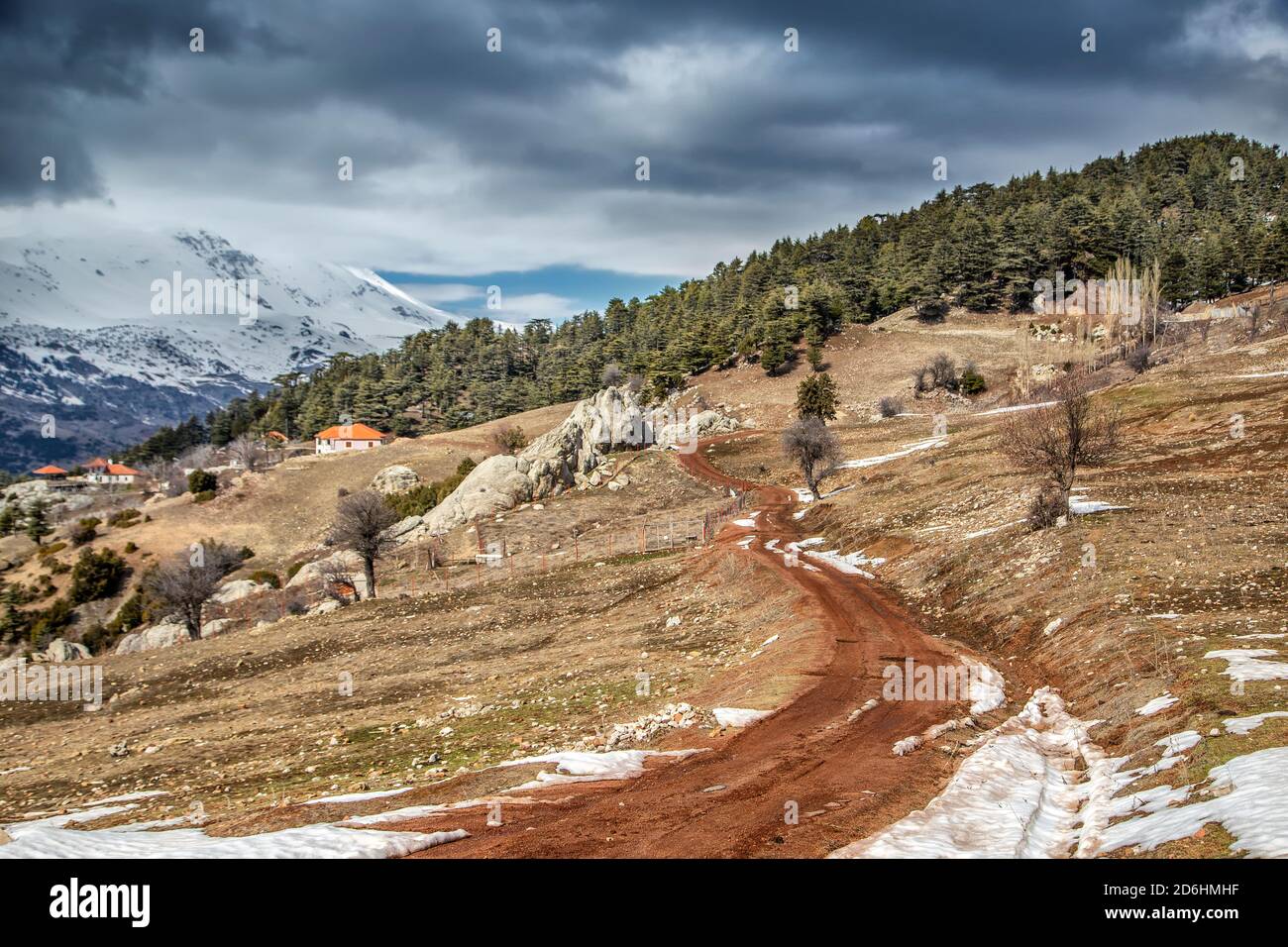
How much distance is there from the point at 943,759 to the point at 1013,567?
52.9 ft

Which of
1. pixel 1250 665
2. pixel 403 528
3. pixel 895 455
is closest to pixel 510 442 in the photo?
pixel 403 528

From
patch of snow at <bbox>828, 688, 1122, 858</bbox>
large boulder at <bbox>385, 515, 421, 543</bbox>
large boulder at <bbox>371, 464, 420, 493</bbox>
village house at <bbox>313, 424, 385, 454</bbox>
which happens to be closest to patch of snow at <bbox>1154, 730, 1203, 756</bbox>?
patch of snow at <bbox>828, 688, 1122, 858</bbox>

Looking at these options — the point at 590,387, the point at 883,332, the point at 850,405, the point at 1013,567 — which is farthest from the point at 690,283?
the point at 1013,567

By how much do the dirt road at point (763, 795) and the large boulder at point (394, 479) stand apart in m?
84.4

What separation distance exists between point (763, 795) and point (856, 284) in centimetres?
13710

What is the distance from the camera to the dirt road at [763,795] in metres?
10.7

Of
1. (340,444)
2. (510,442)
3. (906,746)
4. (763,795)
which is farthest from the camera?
(340,444)

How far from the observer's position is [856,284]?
138 meters

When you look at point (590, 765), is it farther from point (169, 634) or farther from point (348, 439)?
point (348, 439)

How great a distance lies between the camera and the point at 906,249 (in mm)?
144125

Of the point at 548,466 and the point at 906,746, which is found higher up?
the point at 548,466

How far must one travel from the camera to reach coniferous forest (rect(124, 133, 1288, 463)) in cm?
12319

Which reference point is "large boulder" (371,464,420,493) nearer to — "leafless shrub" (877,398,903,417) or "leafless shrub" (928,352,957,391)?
"leafless shrub" (877,398,903,417)

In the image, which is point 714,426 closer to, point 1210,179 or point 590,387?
point 590,387
